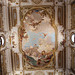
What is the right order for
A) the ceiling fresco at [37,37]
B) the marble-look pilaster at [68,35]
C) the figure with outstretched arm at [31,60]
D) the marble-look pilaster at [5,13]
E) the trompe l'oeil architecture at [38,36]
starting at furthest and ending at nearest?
the figure with outstretched arm at [31,60] → the ceiling fresco at [37,37] → the trompe l'oeil architecture at [38,36] → the marble-look pilaster at [68,35] → the marble-look pilaster at [5,13]

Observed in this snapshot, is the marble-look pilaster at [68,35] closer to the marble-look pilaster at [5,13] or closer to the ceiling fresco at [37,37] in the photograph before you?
the ceiling fresco at [37,37]

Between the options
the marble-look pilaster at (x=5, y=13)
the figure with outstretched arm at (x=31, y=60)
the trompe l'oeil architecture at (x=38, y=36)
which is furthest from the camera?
the figure with outstretched arm at (x=31, y=60)

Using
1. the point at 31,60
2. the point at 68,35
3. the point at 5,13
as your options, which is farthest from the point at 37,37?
the point at 5,13

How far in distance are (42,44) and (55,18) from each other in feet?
11.9

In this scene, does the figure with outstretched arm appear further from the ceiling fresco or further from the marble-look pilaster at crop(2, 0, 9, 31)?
the marble-look pilaster at crop(2, 0, 9, 31)

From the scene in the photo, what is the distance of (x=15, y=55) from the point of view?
10164 mm

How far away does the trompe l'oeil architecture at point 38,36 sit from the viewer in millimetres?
9633

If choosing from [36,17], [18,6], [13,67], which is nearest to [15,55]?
[13,67]

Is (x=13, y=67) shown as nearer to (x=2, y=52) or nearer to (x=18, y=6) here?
(x=2, y=52)

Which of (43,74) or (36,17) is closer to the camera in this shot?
(36,17)

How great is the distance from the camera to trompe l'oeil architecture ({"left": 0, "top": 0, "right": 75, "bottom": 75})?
9633 millimetres

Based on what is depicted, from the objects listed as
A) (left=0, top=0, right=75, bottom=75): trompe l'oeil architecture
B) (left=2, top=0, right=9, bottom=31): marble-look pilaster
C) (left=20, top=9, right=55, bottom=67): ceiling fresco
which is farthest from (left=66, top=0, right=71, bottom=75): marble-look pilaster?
(left=2, top=0, right=9, bottom=31): marble-look pilaster

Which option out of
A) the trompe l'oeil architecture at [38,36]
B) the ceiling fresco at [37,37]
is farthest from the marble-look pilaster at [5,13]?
the ceiling fresco at [37,37]

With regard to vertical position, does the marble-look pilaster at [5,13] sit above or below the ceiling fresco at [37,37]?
above
